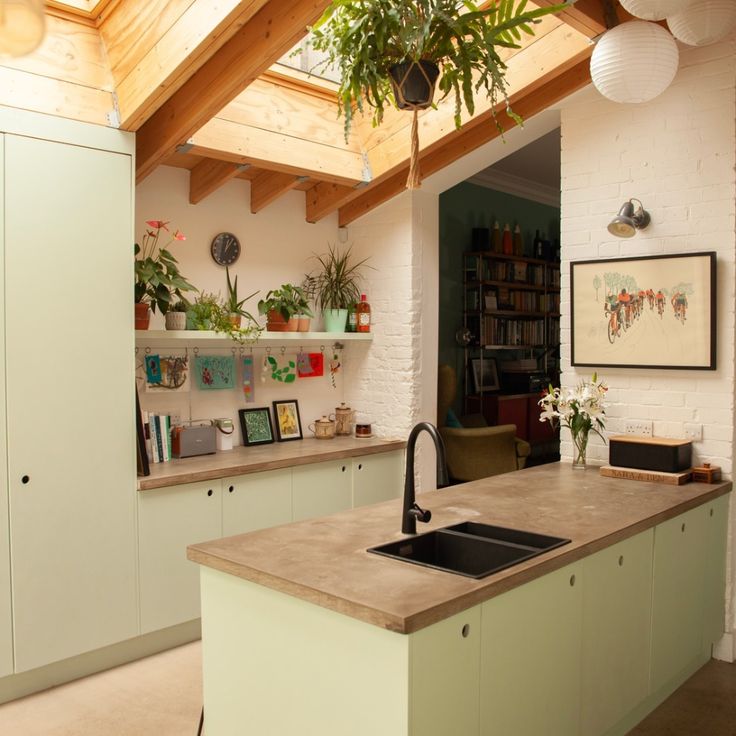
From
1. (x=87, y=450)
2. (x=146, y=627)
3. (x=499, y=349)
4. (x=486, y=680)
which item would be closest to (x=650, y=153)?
(x=486, y=680)

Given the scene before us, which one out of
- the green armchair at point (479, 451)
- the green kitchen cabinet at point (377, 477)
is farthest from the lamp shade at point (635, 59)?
the green armchair at point (479, 451)

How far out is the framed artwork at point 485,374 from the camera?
7203mm

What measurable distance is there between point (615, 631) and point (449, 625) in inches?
42.4

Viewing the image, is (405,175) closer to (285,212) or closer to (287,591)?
(285,212)

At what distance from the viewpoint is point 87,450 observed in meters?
3.34

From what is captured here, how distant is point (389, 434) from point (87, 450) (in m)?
2.07

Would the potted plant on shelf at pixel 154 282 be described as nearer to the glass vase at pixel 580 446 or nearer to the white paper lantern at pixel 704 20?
the glass vase at pixel 580 446

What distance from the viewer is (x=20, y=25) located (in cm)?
144

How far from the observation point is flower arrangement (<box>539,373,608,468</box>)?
3783 mm

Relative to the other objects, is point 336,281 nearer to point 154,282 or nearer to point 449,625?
point 154,282

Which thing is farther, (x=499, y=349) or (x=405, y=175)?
(x=499, y=349)

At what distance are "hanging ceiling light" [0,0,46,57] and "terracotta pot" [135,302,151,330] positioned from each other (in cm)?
230

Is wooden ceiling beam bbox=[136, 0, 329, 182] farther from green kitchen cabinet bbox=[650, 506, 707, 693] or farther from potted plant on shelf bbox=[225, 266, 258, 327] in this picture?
green kitchen cabinet bbox=[650, 506, 707, 693]

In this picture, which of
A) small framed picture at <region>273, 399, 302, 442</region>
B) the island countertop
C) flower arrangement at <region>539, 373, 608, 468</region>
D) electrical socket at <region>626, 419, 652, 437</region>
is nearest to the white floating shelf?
small framed picture at <region>273, 399, 302, 442</region>
